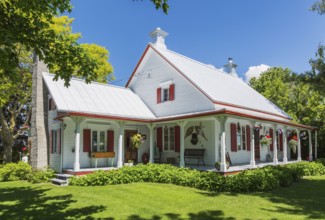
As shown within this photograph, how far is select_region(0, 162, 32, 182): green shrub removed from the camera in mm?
14227

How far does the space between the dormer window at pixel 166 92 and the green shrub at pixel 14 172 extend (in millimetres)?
8377

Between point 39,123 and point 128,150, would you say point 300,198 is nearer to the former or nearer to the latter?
point 128,150

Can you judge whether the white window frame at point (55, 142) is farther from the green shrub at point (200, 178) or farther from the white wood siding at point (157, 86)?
the white wood siding at point (157, 86)

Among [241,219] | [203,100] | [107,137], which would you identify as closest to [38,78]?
[107,137]

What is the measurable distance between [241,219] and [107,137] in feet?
33.2

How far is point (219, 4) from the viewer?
13508 mm

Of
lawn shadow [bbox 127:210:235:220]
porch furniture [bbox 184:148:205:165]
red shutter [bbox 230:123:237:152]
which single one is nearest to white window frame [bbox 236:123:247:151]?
red shutter [bbox 230:123:237:152]

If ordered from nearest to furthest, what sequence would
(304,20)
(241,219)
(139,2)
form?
(139,2) → (241,219) → (304,20)

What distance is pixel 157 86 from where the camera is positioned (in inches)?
706

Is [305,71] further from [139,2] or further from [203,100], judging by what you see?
[139,2]

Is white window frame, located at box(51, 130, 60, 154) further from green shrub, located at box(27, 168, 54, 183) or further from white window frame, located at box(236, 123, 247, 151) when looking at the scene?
white window frame, located at box(236, 123, 247, 151)

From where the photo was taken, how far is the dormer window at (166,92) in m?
16.7

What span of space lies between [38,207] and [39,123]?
807 cm

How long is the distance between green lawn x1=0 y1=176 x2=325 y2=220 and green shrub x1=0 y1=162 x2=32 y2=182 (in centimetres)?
376
